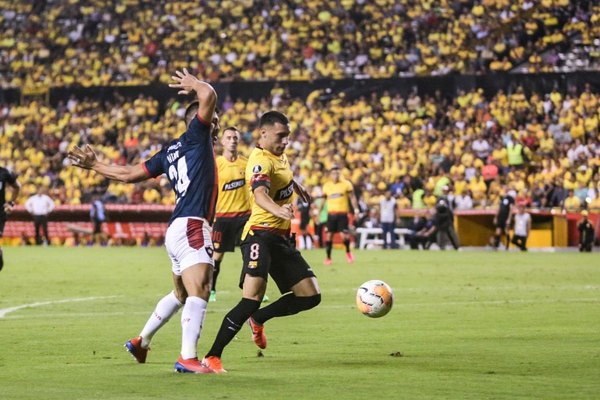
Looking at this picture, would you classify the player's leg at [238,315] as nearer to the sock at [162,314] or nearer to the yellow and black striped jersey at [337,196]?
the sock at [162,314]

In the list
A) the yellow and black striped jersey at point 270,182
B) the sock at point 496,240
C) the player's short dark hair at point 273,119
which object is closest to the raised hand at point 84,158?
the yellow and black striped jersey at point 270,182

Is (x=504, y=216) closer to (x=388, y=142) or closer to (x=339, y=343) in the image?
(x=388, y=142)

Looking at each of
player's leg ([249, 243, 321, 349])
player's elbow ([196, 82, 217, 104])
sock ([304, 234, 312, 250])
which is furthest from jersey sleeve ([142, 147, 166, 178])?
sock ([304, 234, 312, 250])

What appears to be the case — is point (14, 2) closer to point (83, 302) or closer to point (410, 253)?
point (410, 253)

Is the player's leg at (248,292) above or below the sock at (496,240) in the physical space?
above

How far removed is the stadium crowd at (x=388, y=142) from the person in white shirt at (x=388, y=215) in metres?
1.77

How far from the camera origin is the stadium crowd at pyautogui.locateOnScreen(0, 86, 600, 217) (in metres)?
41.3

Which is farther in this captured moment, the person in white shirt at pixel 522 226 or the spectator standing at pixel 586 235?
the person in white shirt at pixel 522 226

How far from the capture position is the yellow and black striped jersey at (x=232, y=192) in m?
18.3

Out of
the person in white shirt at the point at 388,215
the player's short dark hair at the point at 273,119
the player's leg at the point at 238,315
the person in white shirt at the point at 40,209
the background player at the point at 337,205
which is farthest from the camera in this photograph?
the person in white shirt at the point at 40,209

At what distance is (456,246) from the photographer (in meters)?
40.5

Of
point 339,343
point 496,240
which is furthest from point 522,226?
point 339,343

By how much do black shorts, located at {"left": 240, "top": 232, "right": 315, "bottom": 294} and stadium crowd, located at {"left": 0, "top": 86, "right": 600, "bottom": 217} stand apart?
Answer: 1099 inches

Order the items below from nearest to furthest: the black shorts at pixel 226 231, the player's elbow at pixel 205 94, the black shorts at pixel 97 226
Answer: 1. the player's elbow at pixel 205 94
2. the black shorts at pixel 226 231
3. the black shorts at pixel 97 226
